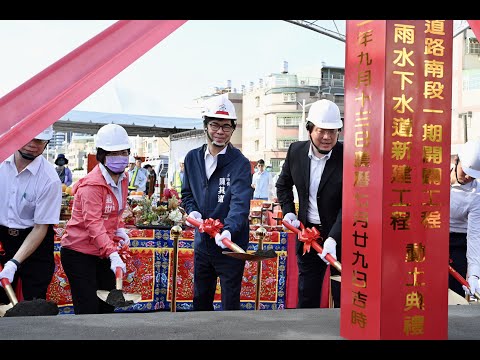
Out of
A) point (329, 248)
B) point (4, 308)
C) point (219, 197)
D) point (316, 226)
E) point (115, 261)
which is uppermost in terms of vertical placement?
point (219, 197)

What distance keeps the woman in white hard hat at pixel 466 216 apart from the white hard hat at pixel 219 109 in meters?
1.50

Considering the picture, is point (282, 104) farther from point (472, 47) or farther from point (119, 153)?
point (119, 153)

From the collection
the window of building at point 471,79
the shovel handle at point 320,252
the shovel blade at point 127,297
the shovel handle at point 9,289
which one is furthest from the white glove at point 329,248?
the window of building at point 471,79

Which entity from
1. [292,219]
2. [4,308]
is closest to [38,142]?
[4,308]

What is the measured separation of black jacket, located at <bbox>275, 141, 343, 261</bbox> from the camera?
11.8ft

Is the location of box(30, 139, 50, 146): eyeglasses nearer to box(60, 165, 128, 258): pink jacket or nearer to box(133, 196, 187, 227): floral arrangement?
box(60, 165, 128, 258): pink jacket

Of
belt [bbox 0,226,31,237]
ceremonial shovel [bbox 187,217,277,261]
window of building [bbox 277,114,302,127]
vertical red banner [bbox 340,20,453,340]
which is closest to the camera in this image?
vertical red banner [bbox 340,20,453,340]

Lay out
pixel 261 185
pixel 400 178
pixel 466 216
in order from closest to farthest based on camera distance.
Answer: pixel 400 178, pixel 466 216, pixel 261 185

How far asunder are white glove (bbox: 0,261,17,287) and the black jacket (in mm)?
1655

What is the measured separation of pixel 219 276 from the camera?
357cm

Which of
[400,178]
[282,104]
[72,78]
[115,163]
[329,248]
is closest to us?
[400,178]

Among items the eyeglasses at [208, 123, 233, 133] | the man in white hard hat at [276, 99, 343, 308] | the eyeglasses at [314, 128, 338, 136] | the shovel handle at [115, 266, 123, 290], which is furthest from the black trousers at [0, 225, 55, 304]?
the eyeglasses at [314, 128, 338, 136]

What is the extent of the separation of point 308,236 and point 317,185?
337 mm

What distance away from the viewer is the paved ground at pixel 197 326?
7.09 ft
